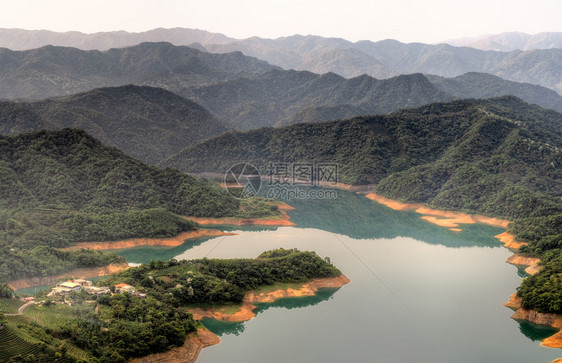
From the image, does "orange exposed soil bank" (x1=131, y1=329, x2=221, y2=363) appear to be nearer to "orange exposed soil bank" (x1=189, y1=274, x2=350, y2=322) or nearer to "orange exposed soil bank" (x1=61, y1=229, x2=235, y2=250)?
"orange exposed soil bank" (x1=189, y1=274, x2=350, y2=322)

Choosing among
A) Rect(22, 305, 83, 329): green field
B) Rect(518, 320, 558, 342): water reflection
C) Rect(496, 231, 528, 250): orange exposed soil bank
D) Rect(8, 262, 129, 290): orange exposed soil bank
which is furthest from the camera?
Rect(496, 231, 528, 250): orange exposed soil bank

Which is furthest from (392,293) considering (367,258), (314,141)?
(314,141)

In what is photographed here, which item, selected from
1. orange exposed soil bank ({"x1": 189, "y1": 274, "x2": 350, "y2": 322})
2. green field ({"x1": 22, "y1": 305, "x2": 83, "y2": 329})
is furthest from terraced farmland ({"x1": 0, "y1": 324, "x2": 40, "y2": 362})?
orange exposed soil bank ({"x1": 189, "y1": 274, "x2": 350, "y2": 322})

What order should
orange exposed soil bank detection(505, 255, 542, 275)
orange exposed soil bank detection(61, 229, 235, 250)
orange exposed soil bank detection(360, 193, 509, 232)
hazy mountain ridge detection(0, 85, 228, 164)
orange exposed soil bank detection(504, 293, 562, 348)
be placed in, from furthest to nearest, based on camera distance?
hazy mountain ridge detection(0, 85, 228, 164) < orange exposed soil bank detection(360, 193, 509, 232) < orange exposed soil bank detection(61, 229, 235, 250) < orange exposed soil bank detection(505, 255, 542, 275) < orange exposed soil bank detection(504, 293, 562, 348)

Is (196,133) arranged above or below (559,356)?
above

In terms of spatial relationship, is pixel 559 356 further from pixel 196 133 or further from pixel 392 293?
pixel 196 133

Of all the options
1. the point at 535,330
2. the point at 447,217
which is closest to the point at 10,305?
the point at 535,330
